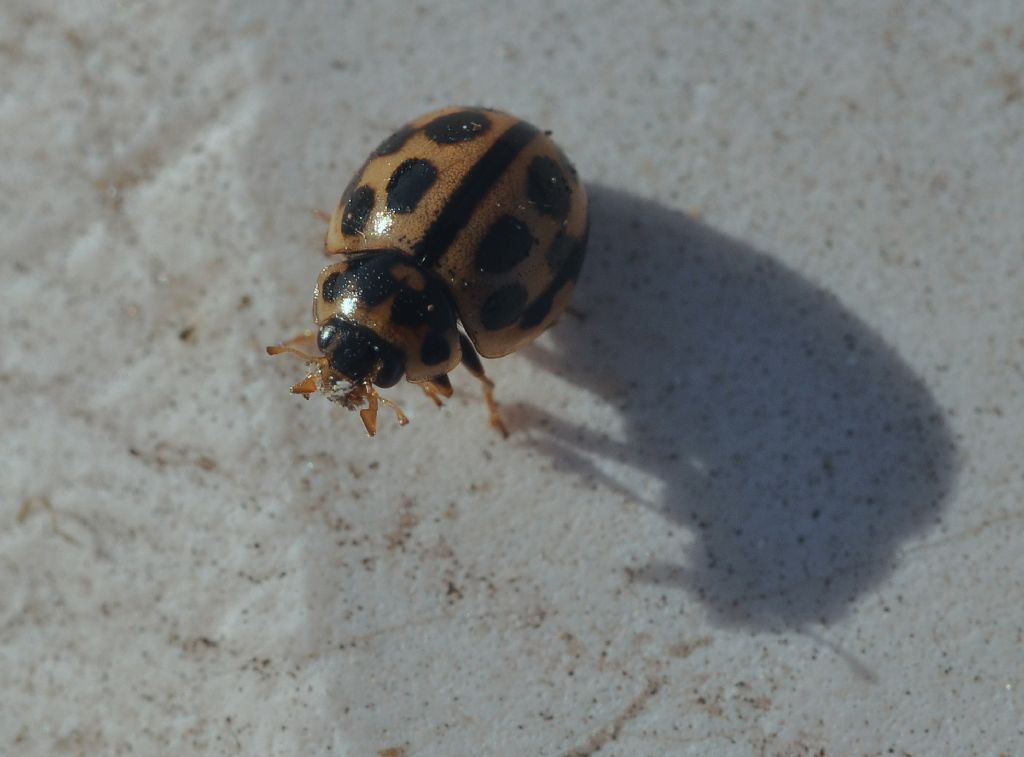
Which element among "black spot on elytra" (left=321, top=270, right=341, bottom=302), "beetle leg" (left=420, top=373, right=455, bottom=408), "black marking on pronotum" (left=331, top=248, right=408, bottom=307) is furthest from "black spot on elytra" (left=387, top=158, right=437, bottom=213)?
"beetle leg" (left=420, top=373, right=455, bottom=408)

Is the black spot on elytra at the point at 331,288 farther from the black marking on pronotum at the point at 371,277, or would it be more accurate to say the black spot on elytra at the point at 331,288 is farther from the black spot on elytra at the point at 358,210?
the black spot on elytra at the point at 358,210

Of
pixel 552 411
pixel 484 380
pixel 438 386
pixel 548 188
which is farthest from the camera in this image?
pixel 552 411

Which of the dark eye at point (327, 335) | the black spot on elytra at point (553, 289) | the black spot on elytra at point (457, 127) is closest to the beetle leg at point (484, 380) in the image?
the black spot on elytra at point (553, 289)

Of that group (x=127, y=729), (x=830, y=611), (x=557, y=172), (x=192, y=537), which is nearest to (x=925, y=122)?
(x=557, y=172)

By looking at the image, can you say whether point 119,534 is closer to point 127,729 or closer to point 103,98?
point 127,729

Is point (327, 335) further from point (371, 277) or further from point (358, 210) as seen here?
point (358, 210)

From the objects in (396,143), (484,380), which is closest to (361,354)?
(484,380)
